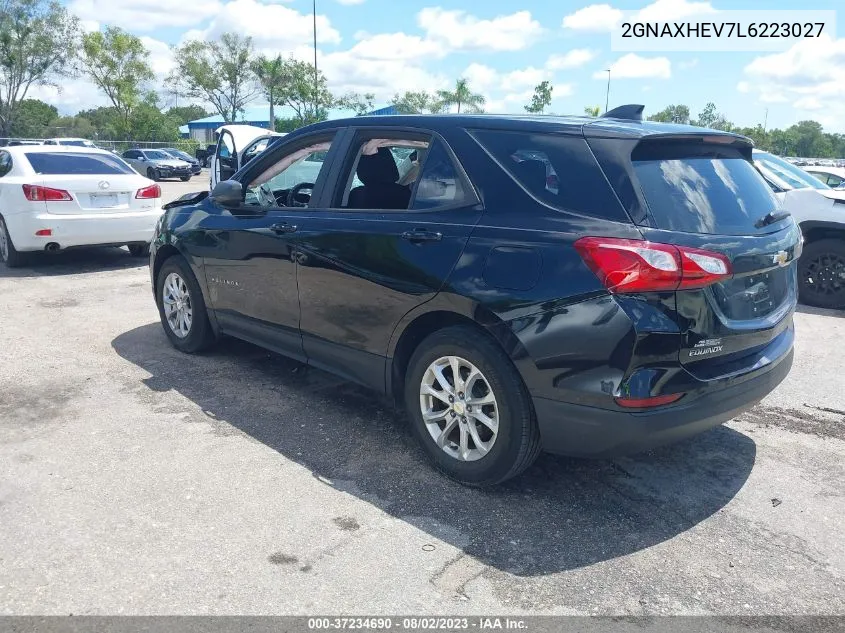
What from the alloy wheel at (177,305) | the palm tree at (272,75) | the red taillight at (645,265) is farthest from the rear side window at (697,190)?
the palm tree at (272,75)

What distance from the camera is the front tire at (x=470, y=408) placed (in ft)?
11.0

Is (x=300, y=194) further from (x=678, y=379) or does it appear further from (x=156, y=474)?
(x=678, y=379)

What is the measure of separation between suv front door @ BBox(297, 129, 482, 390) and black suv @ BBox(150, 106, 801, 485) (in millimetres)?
11

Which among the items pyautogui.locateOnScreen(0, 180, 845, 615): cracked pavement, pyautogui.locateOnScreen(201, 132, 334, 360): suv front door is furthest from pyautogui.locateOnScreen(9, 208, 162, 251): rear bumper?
pyautogui.locateOnScreen(201, 132, 334, 360): suv front door

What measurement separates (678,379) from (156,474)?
8.53ft

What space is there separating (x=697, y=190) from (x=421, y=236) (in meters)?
1.32

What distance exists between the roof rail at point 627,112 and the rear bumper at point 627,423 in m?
1.55

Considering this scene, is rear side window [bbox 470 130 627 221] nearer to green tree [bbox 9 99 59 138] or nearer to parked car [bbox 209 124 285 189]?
parked car [bbox 209 124 285 189]

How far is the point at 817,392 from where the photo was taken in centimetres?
521

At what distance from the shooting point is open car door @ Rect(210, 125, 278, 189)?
13141 mm

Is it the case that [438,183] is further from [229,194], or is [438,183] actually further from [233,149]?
[233,149]

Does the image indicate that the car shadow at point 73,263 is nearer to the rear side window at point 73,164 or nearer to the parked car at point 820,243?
the rear side window at point 73,164

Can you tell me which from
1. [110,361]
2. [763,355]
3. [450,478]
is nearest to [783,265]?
[763,355]

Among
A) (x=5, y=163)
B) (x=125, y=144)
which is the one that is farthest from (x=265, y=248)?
(x=125, y=144)
